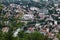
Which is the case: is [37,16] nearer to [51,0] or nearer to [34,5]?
[34,5]

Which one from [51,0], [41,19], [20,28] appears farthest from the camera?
[51,0]

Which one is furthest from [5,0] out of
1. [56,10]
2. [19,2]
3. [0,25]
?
[0,25]

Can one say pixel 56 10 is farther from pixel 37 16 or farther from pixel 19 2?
pixel 19 2

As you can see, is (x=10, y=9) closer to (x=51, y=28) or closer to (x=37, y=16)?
(x=37, y=16)

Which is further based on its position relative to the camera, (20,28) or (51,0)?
(51,0)

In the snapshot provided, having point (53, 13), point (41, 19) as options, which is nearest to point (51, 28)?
point (41, 19)

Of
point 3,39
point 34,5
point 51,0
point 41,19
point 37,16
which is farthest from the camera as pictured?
point 51,0

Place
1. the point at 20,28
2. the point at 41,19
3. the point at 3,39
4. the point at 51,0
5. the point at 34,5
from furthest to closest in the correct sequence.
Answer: the point at 51,0, the point at 34,5, the point at 41,19, the point at 20,28, the point at 3,39

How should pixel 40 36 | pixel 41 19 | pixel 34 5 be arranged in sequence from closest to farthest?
pixel 40 36 → pixel 41 19 → pixel 34 5

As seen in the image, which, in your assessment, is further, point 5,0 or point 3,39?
point 5,0
